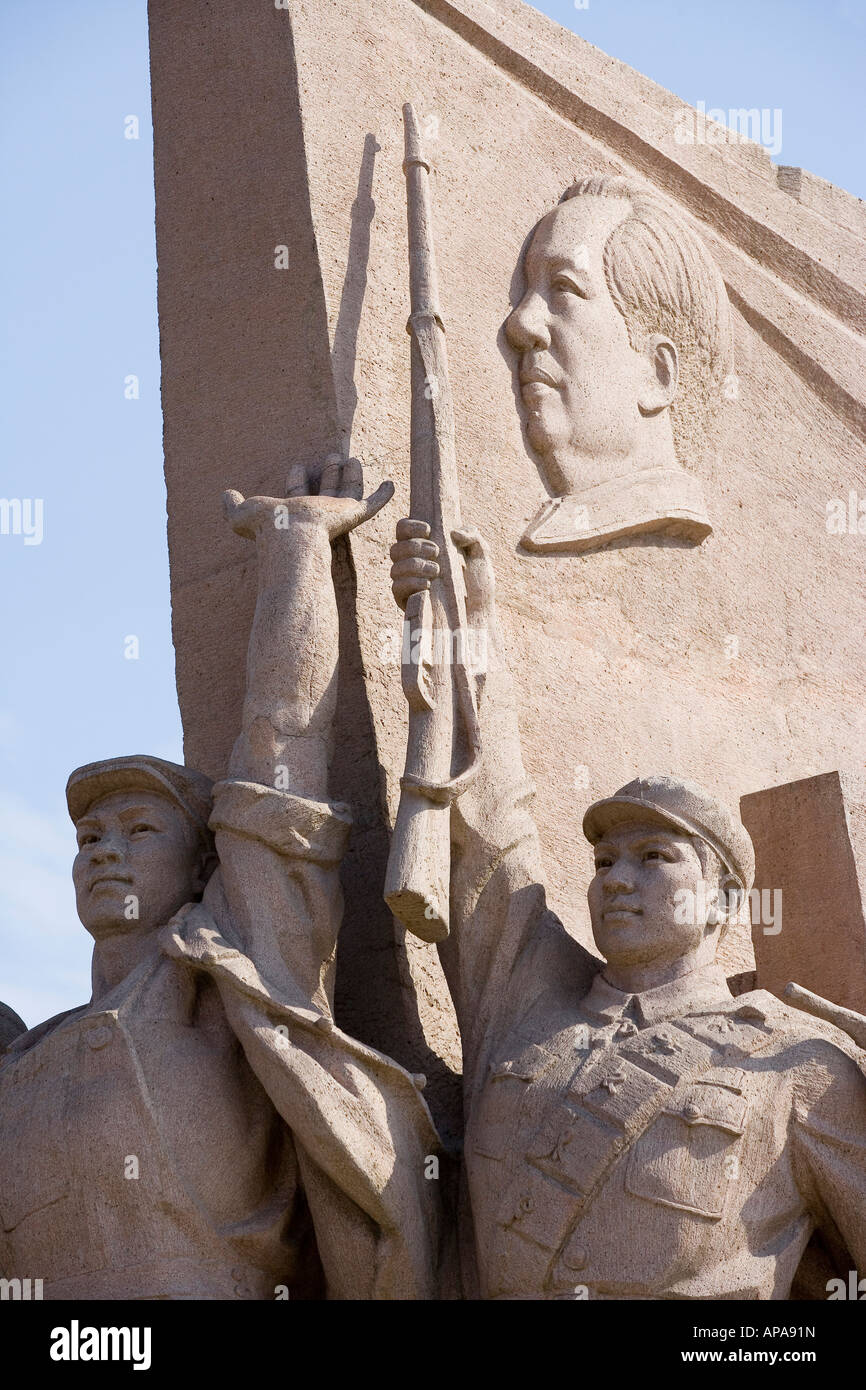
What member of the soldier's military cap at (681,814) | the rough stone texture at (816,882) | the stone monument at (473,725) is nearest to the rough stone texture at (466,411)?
the stone monument at (473,725)

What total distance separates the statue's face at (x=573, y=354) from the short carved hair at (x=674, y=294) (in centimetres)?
8

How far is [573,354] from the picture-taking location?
6.89 metres

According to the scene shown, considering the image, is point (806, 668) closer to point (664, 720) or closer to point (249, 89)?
point (664, 720)

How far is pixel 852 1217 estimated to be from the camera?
199 inches

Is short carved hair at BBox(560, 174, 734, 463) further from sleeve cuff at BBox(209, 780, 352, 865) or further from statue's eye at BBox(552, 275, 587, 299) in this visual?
sleeve cuff at BBox(209, 780, 352, 865)

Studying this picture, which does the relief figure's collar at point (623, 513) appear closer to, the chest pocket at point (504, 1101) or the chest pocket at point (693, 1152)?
the chest pocket at point (504, 1101)

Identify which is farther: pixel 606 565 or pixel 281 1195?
pixel 606 565

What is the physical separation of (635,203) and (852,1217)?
3.48 meters

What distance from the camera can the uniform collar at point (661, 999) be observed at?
5.24 meters

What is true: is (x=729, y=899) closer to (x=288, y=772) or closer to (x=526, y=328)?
(x=288, y=772)

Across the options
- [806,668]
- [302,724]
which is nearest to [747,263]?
[806,668]

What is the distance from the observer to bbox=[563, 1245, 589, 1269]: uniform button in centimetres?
491

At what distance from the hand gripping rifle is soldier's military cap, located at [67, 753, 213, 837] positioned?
0.51 m

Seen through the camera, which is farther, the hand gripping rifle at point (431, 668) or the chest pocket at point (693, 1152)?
the hand gripping rifle at point (431, 668)
